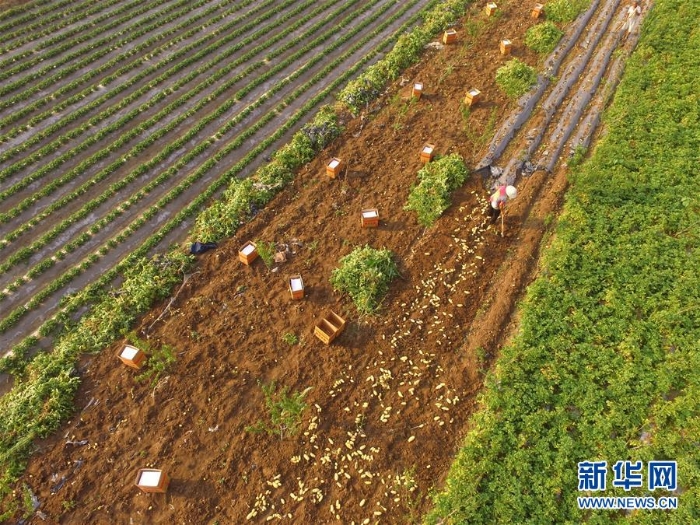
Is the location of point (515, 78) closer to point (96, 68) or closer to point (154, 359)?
point (154, 359)

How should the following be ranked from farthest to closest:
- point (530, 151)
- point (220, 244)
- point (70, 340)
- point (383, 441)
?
point (530, 151), point (220, 244), point (70, 340), point (383, 441)

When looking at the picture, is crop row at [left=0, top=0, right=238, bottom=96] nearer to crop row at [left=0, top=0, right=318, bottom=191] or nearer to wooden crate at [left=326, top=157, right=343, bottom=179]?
crop row at [left=0, top=0, right=318, bottom=191]

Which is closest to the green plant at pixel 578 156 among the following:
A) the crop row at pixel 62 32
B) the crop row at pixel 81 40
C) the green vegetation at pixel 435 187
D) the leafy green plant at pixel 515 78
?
the leafy green plant at pixel 515 78

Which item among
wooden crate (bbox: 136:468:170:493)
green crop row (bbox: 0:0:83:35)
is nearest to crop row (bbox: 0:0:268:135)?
green crop row (bbox: 0:0:83:35)

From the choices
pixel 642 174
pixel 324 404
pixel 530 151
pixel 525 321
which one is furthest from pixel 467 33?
pixel 324 404

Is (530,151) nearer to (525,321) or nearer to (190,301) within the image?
(525,321)

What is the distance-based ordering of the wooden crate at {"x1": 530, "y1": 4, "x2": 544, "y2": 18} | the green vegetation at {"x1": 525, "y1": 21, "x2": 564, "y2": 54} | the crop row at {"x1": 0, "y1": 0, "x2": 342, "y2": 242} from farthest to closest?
the wooden crate at {"x1": 530, "y1": 4, "x2": 544, "y2": 18} → the green vegetation at {"x1": 525, "y1": 21, "x2": 564, "y2": 54} → the crop row at {"x1": 0, "y1": 0, "x2": 342, "y2": 242}
